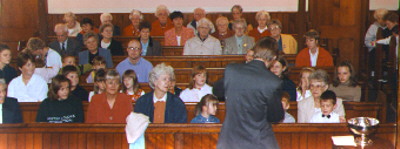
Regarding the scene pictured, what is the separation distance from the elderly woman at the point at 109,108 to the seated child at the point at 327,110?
161cm

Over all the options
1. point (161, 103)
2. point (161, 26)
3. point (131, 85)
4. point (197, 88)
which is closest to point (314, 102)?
point (197, 88)

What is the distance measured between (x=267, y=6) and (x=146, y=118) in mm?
9227

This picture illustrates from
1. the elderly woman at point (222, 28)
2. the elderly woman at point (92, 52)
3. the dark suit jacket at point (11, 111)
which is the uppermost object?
the elderly woman at point (222, 28)

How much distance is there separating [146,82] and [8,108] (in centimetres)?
184

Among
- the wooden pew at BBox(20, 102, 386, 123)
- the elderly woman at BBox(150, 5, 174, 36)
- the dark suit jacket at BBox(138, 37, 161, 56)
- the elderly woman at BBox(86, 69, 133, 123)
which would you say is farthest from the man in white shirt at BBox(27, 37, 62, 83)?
the elderly woman at BBox(150, 5, 174, 36)

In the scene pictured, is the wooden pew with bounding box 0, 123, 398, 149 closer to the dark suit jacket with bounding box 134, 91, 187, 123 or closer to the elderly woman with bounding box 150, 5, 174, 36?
the dark suit jacket with bounding box 134, 91, 187, 123

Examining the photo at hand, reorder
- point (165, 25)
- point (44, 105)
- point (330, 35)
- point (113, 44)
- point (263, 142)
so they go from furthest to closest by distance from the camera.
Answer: point (165, 25) → point (330, 35) → point (113, 44) → point (44, 105) → point (263, 142)

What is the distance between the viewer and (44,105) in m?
5.54

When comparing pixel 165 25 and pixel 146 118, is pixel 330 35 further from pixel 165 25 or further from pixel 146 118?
pixel 146 118

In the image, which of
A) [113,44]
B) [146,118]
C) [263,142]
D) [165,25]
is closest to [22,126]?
[146,118]

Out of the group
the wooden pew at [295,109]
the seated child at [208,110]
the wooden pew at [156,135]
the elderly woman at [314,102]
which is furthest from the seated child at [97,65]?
the elderly woman at [314,102]

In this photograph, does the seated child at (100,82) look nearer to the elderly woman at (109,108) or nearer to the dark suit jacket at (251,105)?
the elderly woman at (109,108)

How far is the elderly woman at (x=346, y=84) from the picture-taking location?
253 inches

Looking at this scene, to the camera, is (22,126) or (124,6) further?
(124,6)
